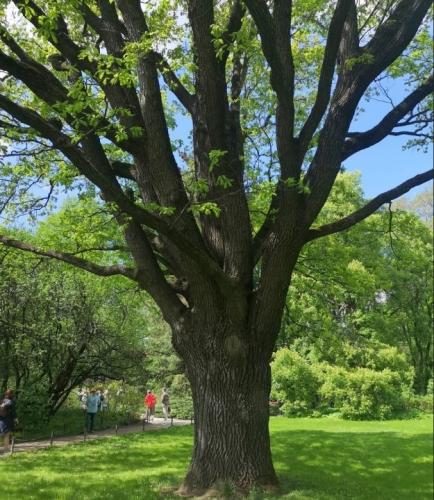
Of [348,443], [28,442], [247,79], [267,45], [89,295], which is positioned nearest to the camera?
[267,45]

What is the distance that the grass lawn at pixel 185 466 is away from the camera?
806 cm

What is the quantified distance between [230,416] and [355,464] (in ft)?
17.2

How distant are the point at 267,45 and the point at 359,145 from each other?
7.83 ft

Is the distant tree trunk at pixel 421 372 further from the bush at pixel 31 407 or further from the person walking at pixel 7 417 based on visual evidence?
the person walking at pixel 7 417

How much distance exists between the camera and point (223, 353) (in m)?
7.64

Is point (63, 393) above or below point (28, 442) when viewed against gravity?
above

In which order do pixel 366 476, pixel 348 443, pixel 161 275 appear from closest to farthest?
pixel 161 275, pixel 366 476, pixel 348 443

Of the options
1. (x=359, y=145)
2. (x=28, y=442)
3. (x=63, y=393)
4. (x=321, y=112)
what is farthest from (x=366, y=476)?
(x=63, y=393)

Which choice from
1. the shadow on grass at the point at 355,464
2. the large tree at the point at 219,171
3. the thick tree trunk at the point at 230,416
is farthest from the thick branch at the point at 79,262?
the shadow on grass at the point at 355,464

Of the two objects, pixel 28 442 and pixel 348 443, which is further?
pixel 28 442

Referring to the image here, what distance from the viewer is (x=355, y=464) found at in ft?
37.0

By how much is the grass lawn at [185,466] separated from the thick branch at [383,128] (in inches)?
161

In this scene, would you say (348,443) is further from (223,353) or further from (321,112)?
(321,112)

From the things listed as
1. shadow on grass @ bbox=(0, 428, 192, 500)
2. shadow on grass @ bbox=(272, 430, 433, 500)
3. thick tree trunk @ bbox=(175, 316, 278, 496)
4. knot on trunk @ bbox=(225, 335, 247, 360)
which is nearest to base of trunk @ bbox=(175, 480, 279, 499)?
thick tree trunk @ bbox=(175, 316, 278, 496)
